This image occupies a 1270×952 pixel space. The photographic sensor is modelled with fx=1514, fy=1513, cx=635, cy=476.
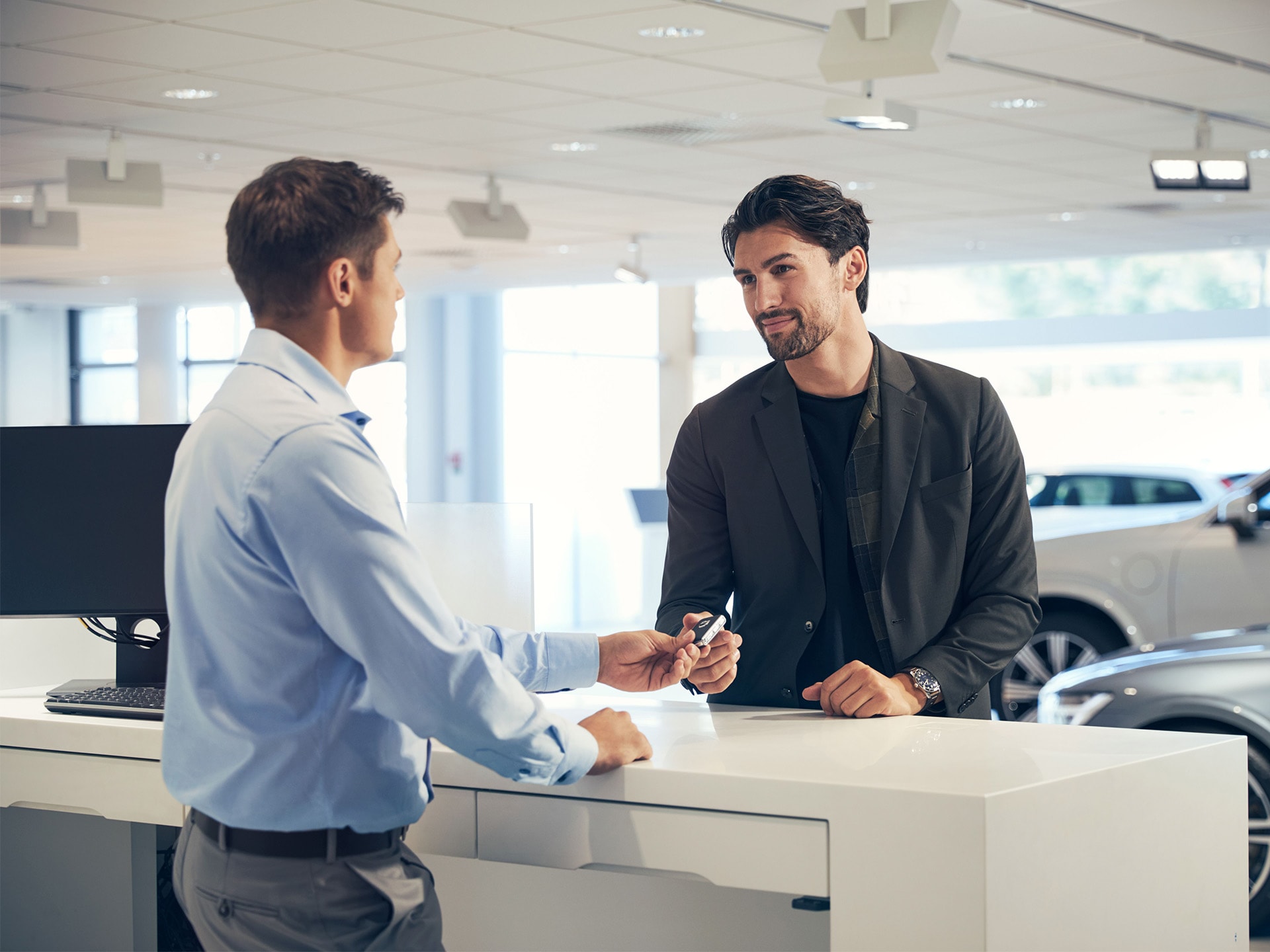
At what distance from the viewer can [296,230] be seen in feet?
5.31

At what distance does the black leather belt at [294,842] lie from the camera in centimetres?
162

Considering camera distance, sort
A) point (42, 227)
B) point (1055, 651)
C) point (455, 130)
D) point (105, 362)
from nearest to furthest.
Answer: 1. point (1055, 651)
2. point (455, 130)
3. point (42, 227)
4. point (105, 362)

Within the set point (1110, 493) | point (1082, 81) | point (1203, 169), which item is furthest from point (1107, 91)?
point (1110, 493)

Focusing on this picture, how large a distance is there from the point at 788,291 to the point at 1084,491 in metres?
8.70

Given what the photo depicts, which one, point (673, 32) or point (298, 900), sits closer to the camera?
point (298, 900)

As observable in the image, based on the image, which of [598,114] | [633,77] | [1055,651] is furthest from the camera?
[598,114]

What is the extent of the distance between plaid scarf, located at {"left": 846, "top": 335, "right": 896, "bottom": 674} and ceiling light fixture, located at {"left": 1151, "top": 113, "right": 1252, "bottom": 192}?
5003mm

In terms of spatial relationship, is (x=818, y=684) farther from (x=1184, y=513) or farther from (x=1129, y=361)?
(x=1129, y=361)

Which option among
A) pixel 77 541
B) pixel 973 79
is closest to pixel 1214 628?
pixel 973 79

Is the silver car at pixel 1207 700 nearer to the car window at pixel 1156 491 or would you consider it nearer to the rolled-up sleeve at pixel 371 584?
the rolled-up sleeve at pixel 371 584

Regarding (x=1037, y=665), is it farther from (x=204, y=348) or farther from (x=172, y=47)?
(x=204, y=348)

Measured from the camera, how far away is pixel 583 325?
17281 mm

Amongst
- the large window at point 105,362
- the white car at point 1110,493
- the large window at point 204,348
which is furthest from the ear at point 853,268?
the large window at point 105,362

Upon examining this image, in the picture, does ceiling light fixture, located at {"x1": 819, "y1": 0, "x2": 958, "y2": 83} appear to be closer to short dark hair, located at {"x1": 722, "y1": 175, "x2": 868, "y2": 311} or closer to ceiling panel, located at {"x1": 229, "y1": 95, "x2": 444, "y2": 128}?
ceiling panel, located at {"x1": 229, "y1": 95, "x2": 444, "y2": 128}
